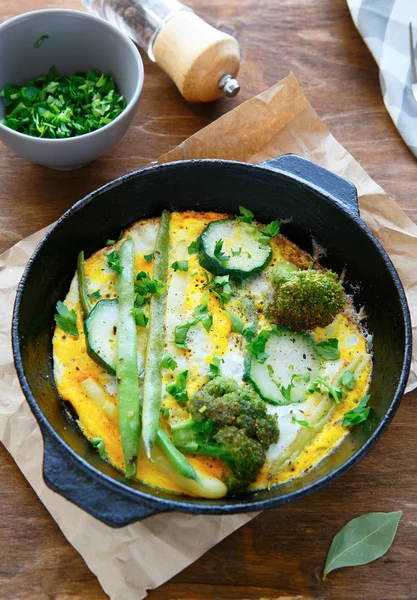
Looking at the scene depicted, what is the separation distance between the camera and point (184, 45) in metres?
4.14

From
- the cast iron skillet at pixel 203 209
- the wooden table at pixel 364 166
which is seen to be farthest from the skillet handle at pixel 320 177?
the wooden table at pixel 364 166

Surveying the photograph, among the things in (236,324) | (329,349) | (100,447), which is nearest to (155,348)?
(236,324)

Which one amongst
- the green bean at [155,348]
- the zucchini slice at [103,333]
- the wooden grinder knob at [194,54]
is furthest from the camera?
the wooden grinder knob at [194,54]

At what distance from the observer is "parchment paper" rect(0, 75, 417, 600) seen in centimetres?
316

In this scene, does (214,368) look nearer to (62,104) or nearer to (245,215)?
(245,215)

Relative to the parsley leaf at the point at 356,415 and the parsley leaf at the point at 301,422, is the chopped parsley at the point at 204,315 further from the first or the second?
the parsley leaf at the point at 356,415

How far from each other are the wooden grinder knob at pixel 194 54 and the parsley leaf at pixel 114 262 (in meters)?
1.30

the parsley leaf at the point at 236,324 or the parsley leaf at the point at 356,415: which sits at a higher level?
the parsley leaf at the point at 236,324

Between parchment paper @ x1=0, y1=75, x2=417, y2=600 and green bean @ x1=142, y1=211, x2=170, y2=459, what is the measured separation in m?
0.50

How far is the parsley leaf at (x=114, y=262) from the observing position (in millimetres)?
3568

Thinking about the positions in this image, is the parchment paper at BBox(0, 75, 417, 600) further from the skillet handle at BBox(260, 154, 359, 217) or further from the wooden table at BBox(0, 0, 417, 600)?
the skillet handle at BBox(260, 154, 359, 217)

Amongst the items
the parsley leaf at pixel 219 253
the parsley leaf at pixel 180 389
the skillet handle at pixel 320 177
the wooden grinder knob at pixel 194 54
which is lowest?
the parsley leaf at pixel 180 389

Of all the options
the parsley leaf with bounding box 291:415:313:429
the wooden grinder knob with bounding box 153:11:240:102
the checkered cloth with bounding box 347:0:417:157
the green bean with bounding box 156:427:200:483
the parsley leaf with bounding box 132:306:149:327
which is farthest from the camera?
the checkered cloth with bounding box 347:0:417:157

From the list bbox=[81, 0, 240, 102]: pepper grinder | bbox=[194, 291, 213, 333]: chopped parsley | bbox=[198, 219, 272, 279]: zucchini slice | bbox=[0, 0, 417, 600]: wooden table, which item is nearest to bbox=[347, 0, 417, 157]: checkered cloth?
bbox=[0, 0, 417, 600]: wooden table
